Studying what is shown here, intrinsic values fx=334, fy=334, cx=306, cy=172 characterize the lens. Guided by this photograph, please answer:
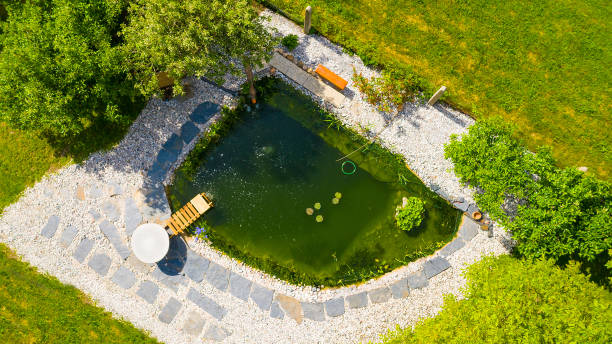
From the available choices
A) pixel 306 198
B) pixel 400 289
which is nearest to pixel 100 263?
pixel 306 198

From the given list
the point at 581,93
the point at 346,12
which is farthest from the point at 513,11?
the point at 346,12

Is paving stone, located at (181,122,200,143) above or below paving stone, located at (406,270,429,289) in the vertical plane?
above

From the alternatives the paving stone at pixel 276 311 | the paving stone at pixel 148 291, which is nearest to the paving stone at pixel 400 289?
the paving stone at pixel 276 311

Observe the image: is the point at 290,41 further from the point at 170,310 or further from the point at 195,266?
the point at 170,310

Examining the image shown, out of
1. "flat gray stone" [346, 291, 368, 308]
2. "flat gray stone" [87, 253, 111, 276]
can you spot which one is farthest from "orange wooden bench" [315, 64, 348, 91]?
"flat gray stone" [87, 253, 111, 276]

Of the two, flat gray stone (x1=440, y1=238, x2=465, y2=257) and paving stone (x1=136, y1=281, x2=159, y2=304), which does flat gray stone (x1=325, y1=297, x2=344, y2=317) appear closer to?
flat gray stone (x1=440, y1=238, x2=465, y2=257)

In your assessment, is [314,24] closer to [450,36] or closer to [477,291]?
[450,36]
